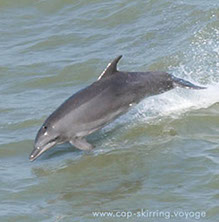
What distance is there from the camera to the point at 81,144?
1116cm

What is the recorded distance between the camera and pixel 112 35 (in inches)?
659

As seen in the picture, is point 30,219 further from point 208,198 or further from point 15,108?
point 15,108

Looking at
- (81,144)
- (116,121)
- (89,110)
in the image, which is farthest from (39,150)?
(116,121)

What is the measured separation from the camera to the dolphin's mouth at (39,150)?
11047mm

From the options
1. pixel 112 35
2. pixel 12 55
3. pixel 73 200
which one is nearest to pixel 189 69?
pixel 112 35

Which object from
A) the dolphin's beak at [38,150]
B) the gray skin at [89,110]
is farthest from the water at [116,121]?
the gray skin at [89,110]

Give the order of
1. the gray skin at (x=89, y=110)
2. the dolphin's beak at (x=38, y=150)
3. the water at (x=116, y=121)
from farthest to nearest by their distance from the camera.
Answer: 1. the gray skin at (x=89, y=110)
2. the dolphin's beak at (x=38, y=150)
3. the water at (x=116, y=121)

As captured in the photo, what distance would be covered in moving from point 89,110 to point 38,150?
951 millimetres

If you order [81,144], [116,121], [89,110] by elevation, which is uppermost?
[89,110]

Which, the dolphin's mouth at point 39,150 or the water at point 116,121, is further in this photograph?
the dolphin's mouth at point 39,150

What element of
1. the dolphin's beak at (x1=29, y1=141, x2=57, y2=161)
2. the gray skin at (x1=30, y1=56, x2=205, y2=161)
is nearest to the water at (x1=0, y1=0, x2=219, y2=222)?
the dolphin's beak at (x1=29, y1=141, x2=57, y2=161)

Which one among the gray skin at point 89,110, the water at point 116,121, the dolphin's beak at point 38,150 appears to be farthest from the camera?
the gray skin at point 89,110

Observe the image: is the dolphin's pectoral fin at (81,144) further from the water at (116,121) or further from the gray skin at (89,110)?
the water at (116,121)

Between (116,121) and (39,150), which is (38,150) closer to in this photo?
(39,150)
